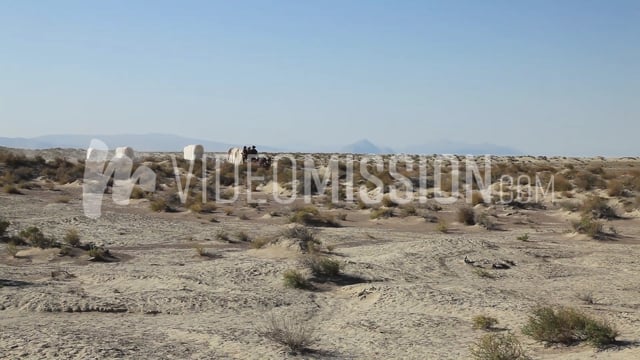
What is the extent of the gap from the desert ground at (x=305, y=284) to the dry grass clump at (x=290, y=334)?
0.19 feet

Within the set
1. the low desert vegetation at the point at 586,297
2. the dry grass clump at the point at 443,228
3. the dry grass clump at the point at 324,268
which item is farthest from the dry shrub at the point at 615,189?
the dry grass clump at the point at 324,268

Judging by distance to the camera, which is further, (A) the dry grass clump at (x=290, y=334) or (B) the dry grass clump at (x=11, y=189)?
(B) the dry grass clump at (x=11, y=189)

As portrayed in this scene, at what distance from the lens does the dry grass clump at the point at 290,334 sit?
32.3 feet

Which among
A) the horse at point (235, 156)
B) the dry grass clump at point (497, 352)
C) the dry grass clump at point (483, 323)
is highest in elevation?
the horse at point (235, 156)

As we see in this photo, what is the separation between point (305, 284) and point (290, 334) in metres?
4.63

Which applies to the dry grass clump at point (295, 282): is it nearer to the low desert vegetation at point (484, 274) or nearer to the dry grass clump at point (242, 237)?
the low desert vegetation at point (484, 274)

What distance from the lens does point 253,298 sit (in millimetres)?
13375

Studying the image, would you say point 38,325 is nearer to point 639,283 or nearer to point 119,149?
point 639,283

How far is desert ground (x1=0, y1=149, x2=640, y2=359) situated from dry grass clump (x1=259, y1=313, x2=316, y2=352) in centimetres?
6

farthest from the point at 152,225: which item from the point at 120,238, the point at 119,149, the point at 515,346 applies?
the point at 119,149

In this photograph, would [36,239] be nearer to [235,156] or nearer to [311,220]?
[311,220]

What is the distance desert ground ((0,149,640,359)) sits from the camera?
1020cm

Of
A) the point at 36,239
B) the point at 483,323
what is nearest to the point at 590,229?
the point at 483,323

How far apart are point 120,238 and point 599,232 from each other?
17.1 metres
